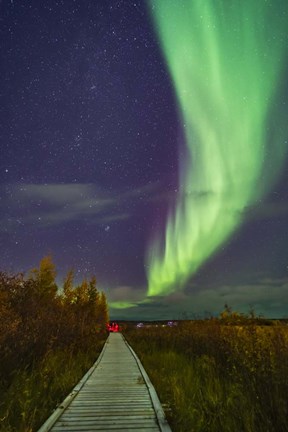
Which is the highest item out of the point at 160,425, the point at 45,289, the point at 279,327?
the point at 45,289

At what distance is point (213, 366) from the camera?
10703 mm

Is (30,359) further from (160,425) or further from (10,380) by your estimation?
(160,425)

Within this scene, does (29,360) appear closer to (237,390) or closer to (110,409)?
(110,409)

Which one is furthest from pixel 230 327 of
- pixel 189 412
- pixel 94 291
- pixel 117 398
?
pixel 94 291

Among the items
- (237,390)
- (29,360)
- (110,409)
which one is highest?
(29,360)

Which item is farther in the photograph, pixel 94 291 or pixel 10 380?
pixel 94 291

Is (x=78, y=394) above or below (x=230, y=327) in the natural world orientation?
below

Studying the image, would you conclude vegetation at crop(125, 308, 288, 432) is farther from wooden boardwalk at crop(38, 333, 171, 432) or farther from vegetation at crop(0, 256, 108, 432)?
vegetation at crop(0, 256, 108, 432)

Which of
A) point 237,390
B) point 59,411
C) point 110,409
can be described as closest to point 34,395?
point 59,411

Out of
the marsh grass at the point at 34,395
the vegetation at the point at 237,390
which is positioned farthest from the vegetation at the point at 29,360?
the vegetation at the point at 237,390

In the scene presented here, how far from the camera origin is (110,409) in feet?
23.3

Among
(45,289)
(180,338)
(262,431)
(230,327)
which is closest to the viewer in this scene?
(262,431)

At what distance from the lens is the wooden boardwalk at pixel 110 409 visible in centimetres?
587

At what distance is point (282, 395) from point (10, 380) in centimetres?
512
